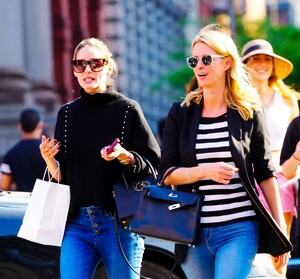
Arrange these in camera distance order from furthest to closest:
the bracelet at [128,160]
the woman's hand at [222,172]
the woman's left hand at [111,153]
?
1. the bracelet at [128,160]
2. the woman's left hand at [111,153]
3. the woman's hand at [222,172]

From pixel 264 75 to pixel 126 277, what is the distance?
2532mm

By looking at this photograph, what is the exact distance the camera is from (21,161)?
8.88 meters

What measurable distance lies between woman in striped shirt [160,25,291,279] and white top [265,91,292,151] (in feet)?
6.79

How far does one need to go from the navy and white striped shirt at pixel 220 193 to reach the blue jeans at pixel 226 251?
43 millimetres

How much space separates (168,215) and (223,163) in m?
0.39

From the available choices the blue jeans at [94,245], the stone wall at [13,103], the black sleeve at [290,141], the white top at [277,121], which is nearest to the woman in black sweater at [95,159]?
the blue jeans at [94,245]

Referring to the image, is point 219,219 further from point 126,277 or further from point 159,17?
point 159,17

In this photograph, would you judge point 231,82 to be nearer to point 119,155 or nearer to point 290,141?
point 119,155

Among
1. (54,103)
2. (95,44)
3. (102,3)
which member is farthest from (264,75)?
(102,3)

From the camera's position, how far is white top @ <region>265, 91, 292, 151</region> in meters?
6.98

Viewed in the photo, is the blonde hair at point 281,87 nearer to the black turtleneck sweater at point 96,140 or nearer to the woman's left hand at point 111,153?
the black turtleneck sweater at point 96,140

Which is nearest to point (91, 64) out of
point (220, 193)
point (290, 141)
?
point (220, 193)

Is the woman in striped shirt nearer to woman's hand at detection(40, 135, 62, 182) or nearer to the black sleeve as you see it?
woman's hand at detection(40, 135, 62, 182)

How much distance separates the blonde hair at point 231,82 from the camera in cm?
482
